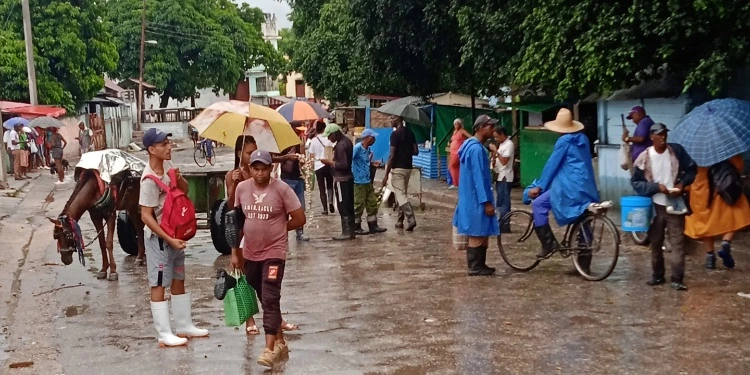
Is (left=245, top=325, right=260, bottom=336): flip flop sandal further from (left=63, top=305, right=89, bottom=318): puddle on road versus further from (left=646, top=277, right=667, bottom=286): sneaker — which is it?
(left=646, top=277, right=667, bottom=286): sneaker

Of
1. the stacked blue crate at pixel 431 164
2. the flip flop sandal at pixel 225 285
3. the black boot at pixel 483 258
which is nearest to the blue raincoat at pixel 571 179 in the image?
the black boot at pixel 483 258

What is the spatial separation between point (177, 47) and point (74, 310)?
51078 millimetres

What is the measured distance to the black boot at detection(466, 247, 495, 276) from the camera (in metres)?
10.1

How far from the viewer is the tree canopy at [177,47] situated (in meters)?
57.4

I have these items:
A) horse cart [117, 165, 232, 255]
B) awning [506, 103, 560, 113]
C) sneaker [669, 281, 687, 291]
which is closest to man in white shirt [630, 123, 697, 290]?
sneaker [669, 281, 687, 291]

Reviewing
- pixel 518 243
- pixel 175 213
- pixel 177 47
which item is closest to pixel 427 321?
pixel 175 213

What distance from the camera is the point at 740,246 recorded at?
37.8 ft

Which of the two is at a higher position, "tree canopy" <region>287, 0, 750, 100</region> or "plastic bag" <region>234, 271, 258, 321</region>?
"tree canopy" <region>287, 0, 750, 100</region>

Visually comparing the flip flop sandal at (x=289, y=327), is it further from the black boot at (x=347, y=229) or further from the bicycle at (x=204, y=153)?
the bicycle at (x=204, y=153)

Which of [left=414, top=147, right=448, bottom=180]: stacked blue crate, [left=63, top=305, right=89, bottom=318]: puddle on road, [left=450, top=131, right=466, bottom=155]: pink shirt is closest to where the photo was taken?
[left=63, top=305, right=89, bottom=318]: puddle on road

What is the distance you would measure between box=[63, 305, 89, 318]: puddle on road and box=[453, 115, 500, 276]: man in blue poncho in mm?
3802

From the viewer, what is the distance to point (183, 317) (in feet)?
25.7

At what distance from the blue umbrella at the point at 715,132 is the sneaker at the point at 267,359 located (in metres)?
5.05

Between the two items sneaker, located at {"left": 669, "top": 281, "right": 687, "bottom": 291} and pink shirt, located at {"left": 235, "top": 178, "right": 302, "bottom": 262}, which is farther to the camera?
sneaker, located at {"left": 669, "top": 281, "right": 687, "bottom": 291}
